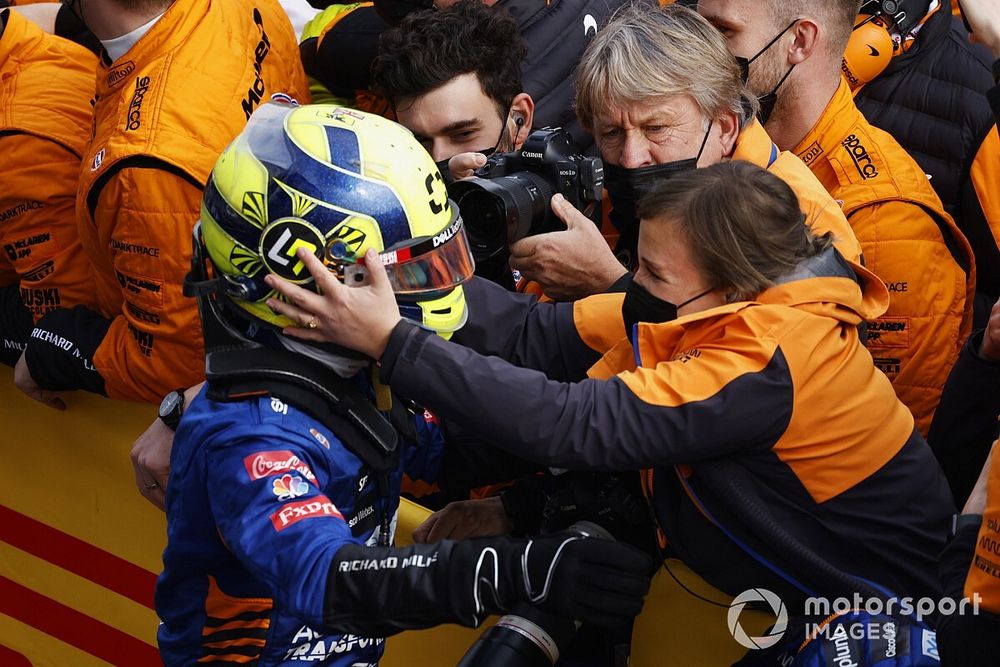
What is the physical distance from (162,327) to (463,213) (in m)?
0.86

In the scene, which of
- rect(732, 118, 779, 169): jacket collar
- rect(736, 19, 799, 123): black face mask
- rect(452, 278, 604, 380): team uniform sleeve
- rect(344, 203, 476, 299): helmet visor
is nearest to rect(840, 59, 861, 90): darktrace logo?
rect(736, 19, 799, 123): black face mask

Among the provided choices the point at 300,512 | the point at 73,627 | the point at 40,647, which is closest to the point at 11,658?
the point at 40,647

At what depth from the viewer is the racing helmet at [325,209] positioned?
203 centimetres

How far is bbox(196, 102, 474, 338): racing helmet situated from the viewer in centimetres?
203

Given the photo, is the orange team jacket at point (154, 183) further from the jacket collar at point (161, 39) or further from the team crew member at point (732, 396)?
the team crew member at point (732, 396)

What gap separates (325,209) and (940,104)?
215cm

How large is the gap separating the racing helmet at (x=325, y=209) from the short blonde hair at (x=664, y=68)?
32.3 inches

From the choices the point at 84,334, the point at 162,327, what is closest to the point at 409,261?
the point at 162,327

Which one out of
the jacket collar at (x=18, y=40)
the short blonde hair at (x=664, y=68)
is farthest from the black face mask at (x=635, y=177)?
the jacket collar at (x=18, y=40)

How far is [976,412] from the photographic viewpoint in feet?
8.64

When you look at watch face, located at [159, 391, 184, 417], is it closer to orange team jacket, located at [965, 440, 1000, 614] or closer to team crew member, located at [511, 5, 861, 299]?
team crew member, located at [511, 5, 861, 299]

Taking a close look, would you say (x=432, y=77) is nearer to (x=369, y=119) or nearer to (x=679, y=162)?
(x=679, y=162)

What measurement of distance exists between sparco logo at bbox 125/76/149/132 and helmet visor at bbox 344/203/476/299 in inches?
44.1

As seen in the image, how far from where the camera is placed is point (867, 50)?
347cm
